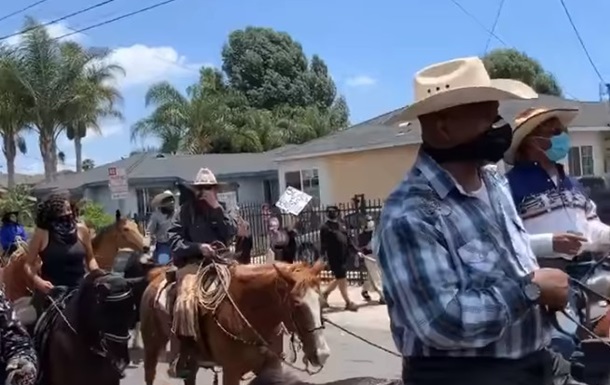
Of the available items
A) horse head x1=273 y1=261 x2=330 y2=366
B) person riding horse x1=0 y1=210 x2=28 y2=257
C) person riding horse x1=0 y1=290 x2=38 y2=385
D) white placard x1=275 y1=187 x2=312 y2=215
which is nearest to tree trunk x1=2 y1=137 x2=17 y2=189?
white placard x1=275 y1=187 x2=312 y2=215

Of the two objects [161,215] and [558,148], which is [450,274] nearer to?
[558,148]

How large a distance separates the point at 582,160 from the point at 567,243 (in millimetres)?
25927

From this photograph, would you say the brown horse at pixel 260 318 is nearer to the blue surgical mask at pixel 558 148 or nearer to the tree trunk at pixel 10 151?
the blue surgical mask at pixel 558 148

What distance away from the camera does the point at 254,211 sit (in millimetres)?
29500

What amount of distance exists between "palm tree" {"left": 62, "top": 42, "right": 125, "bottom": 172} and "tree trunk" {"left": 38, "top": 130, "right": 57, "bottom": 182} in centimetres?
114

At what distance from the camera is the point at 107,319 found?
7.10 metres

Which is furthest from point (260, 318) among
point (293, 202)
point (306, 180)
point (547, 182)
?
point (306, 180)

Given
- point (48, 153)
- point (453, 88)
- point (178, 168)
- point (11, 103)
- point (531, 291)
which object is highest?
point (11, 103)

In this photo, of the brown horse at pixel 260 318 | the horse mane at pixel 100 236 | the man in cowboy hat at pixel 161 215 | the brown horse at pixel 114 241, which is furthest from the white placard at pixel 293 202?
the brown horse at pixel 260 318

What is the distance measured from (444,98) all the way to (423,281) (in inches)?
22.1

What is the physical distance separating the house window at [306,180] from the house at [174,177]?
7952mm

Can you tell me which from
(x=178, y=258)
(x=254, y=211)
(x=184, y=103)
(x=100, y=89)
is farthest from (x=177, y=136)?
(x=178, y=258)

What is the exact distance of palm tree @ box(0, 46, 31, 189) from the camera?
138ft

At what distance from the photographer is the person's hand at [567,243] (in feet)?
13.7
